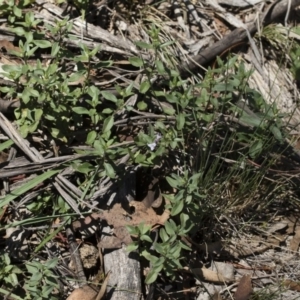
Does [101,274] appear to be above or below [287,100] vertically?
below

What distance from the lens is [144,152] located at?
10.8ft

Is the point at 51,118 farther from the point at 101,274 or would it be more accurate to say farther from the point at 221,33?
the point at 221,33

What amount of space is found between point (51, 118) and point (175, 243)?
888 millimetres

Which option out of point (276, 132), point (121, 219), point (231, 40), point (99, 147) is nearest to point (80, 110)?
point (99, 147)

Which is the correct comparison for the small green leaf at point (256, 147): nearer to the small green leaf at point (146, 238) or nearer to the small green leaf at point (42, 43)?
the small green leaf at point (146, 238)

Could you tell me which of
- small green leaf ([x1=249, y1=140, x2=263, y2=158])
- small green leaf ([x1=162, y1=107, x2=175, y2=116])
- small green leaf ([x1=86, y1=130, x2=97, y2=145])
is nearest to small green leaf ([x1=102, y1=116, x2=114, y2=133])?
small green leaf ([x1=86, y1=130, x2=97, y2=145])

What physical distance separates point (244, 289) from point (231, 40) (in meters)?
1.52

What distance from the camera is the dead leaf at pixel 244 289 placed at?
3.29m

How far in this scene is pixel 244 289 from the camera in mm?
3311

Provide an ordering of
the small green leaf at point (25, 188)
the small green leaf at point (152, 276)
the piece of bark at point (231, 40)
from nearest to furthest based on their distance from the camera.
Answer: the small green leaf at point (152, 276)
the small green leaf at point (25, 188)
the piece of bark at point (231, 40)

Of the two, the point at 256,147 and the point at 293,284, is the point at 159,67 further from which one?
A: the point at 293,284

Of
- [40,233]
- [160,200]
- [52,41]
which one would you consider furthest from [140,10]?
[40,233]

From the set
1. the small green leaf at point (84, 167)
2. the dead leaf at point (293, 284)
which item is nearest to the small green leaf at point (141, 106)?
the small green leaf at point (84, 167)

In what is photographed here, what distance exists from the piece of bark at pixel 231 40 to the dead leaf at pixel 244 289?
3.92ft
